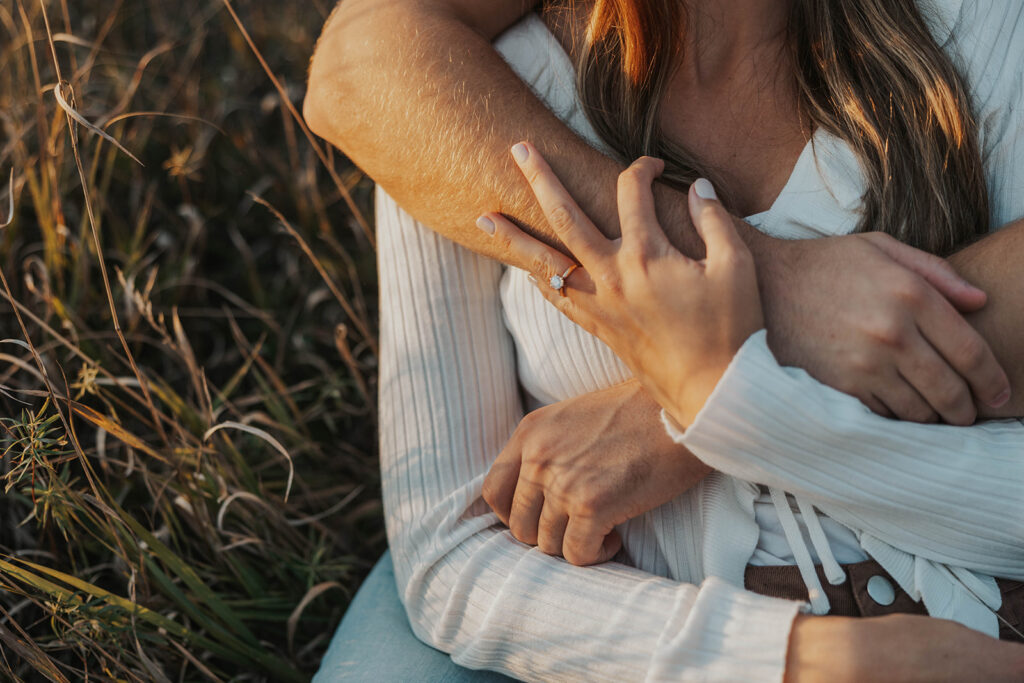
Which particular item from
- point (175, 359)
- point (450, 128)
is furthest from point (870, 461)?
point (175, 359)

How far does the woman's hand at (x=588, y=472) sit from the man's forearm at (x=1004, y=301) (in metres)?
0.42

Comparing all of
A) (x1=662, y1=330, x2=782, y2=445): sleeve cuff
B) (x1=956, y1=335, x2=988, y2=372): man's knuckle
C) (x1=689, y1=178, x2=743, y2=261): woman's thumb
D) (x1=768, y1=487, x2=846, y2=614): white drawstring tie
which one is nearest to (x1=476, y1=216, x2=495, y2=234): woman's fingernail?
(x1=689, y1=178, x2=743, y2=261): woman's thumb

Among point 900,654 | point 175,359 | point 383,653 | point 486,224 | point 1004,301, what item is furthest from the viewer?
point 175,359

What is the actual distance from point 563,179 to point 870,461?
568 millimetres

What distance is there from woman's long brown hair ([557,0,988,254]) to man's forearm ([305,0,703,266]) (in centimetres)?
14

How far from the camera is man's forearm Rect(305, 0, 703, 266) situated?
4.06 ft

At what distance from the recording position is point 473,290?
55.6 inches

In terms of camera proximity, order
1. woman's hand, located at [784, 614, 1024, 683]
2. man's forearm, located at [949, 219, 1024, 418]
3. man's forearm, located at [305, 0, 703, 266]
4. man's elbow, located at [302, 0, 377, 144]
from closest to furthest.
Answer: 1. woman's hand, located at [784, 614, 1024, 683]
2. man's forearm, located at [949, 219, 1024, 418]
3. man's forearm, located at [305, 0, 703, 266]
4. man's elbow, located at [302, 0, 377, 144]

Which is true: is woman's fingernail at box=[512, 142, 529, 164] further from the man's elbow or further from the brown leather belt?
the brown leather belt

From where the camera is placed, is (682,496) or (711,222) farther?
(682,496)

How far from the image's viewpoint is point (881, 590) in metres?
1.16

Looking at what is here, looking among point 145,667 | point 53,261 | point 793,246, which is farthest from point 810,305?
point 53,261

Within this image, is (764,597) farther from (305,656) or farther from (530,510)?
(305,656)

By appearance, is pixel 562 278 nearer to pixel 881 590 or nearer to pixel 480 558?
pixel 480 558
